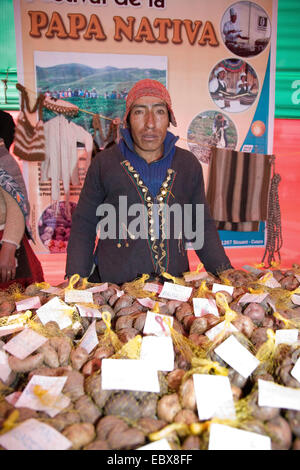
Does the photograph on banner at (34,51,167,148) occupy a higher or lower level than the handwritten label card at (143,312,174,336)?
higher

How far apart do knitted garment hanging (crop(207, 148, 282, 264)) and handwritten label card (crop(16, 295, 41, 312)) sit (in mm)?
2430

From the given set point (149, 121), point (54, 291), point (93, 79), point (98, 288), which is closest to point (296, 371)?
point (98, 288)

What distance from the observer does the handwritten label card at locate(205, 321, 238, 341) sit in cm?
96

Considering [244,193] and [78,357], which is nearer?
[78,357]

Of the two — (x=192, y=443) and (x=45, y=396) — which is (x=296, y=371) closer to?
(x=192, y=443)

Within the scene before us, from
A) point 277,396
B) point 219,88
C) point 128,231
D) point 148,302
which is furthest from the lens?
point 219,88

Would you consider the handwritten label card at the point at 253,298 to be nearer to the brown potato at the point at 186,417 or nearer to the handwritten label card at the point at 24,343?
the brown potato at the point at 186,417

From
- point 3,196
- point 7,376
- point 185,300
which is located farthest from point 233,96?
point 7,376

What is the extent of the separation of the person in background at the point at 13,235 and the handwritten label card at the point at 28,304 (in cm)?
101

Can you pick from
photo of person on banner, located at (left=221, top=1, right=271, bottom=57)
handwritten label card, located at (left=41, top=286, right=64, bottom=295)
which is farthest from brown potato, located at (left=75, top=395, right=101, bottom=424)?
photo of person on banner, located at (left=221, top=1, right=271, bottom=57)

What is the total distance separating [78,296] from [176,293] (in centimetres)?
35

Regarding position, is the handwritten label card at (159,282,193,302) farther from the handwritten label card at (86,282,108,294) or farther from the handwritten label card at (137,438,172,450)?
the handwritten label card at (137,438,172,450)

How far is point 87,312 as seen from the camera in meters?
1.15

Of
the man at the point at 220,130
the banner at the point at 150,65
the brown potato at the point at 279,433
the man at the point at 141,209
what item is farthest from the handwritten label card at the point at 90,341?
the man at the point at 220,130
